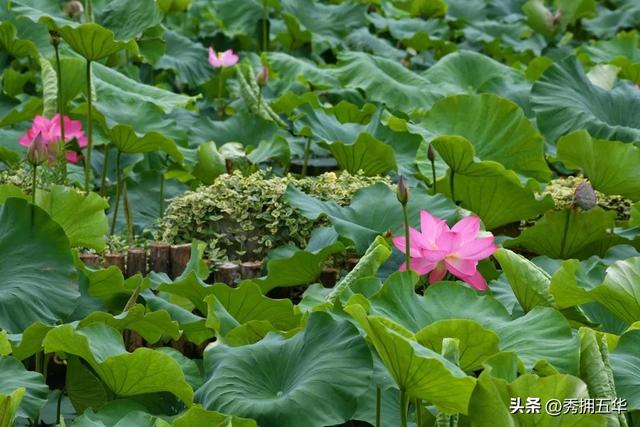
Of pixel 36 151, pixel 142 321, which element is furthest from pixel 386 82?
pixel 142 321

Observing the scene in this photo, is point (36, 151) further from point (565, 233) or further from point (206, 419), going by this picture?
point (565, 233)

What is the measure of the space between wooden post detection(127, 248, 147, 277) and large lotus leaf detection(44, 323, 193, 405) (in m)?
0.69

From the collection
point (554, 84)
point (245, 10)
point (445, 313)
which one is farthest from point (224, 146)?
point (245, 10)

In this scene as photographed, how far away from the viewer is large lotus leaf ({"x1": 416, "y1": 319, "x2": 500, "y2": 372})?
1476 mm

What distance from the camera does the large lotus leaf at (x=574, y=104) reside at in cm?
288

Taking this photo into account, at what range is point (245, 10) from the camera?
15.3 ft

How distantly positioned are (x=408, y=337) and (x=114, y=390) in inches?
17.0

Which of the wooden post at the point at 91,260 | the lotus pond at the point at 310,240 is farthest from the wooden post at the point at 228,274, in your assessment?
the wooden post at the point at 91,260

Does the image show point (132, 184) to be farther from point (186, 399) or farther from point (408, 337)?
point (408, 337)

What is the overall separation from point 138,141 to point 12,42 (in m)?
0.80

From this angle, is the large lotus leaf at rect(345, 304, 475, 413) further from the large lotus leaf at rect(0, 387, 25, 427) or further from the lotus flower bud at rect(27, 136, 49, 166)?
the lotus flower bud at rect(27, 136, 49, 166)

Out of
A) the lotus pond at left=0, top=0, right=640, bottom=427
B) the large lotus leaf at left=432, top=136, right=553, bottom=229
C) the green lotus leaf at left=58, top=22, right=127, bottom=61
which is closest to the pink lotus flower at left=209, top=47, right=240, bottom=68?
the lotus pond at left=0, top=0, right=640, bottom=427

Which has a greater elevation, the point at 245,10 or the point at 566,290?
the point at 566,290

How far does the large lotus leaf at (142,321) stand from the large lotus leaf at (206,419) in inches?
13.1
